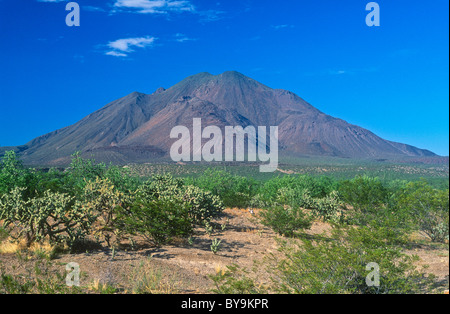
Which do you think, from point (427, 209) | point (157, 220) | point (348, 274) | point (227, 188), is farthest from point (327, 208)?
point (348, 274)

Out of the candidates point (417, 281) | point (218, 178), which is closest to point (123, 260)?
point (417, 281)

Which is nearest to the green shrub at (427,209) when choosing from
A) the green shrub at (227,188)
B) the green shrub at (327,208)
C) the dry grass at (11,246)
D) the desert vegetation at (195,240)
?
the desert vegetation at (195,240)

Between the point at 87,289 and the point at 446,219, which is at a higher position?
the point at 446,219

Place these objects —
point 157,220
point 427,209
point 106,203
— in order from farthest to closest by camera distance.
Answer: point 106,203 < point 157,220 < point 427,209

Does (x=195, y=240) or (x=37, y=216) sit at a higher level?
(x=37, y=216)

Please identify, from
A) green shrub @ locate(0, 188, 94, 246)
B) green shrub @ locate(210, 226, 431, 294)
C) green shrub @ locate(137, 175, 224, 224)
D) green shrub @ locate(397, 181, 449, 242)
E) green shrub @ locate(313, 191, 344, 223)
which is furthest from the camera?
green shrub @ locate(313, 191, 344, 223)

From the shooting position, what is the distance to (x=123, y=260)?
9078 mm

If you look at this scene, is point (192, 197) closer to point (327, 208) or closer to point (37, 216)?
point (37, 216)

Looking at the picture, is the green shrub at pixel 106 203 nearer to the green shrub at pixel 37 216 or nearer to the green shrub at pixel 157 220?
the green shrub at pixel 157 220

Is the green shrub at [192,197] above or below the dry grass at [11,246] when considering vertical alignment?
above

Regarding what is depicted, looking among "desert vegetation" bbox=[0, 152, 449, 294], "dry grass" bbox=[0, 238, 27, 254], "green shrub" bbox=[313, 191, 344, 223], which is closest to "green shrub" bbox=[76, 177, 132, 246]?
"desert vegetation" bbox=[0, 152, 449, 294]

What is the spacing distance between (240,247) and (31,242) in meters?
7.72

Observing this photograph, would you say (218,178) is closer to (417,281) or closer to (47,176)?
(47,176)

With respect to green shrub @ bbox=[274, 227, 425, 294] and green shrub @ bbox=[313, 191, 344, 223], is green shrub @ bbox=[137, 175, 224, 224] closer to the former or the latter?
green shrub @ bbox=[274, 227, 425, 294]
